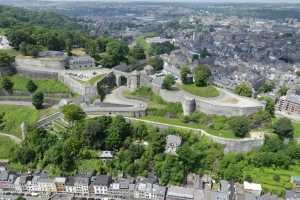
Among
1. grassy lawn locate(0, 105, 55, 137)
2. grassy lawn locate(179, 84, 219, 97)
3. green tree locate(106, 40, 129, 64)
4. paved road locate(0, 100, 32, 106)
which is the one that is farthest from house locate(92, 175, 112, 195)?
green tree locate(106, 40, 129, 64)

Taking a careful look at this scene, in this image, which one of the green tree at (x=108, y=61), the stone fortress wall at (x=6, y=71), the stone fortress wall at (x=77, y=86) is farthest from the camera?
the green tree at (x=108, y=61)

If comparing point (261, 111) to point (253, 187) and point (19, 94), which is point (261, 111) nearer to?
point (253, 187)

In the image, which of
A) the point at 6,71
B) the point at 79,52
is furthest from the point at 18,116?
the point at 79,52

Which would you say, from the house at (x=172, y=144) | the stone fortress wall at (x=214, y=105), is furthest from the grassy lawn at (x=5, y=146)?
the stone fortress wall at (x=214, y=105)

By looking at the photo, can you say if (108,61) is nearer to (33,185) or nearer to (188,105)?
(188,105)

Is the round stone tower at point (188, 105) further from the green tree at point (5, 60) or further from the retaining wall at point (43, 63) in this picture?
the green tree at point (5, 60)

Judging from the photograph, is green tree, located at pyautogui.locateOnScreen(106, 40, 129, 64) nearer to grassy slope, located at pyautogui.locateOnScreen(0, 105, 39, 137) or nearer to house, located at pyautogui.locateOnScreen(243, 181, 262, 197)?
grassy slope, located at pyautogui.locateOnScreen(0, 105, 39, 137)
